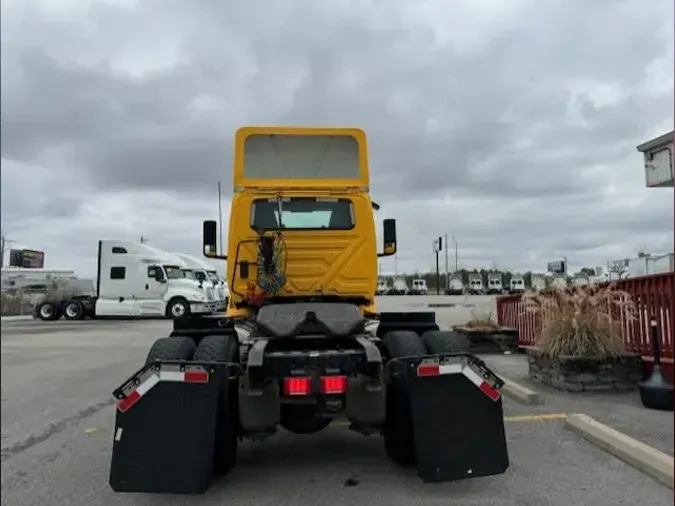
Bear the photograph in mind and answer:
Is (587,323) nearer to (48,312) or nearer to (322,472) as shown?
(322,472)

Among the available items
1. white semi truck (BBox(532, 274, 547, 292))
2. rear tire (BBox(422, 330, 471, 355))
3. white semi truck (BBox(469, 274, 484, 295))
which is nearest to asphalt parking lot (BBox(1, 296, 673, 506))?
rear tire (BBox(422, 330, 471, 355))

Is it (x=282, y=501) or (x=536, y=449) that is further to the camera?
(x=536, y=449)

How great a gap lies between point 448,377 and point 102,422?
15.6 feet

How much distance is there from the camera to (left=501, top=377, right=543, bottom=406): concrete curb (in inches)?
304

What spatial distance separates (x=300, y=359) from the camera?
4.64m

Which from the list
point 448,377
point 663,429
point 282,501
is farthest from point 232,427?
point 663,429

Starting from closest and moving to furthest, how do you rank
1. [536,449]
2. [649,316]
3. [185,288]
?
1. [536,449]
2. [649,316]
3. [185,288]

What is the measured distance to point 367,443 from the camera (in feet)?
20.5

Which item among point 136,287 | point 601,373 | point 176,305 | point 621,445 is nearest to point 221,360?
point 621,445

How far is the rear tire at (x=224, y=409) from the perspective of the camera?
4711 mm

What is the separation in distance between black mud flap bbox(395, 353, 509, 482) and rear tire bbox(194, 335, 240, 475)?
1374 mm

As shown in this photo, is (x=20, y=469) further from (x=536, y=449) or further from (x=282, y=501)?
(x=536, y=449)

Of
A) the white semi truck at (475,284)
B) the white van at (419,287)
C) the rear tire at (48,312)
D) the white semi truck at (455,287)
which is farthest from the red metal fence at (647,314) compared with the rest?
the white van at (419,287)

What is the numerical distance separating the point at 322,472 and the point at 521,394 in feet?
12.0
